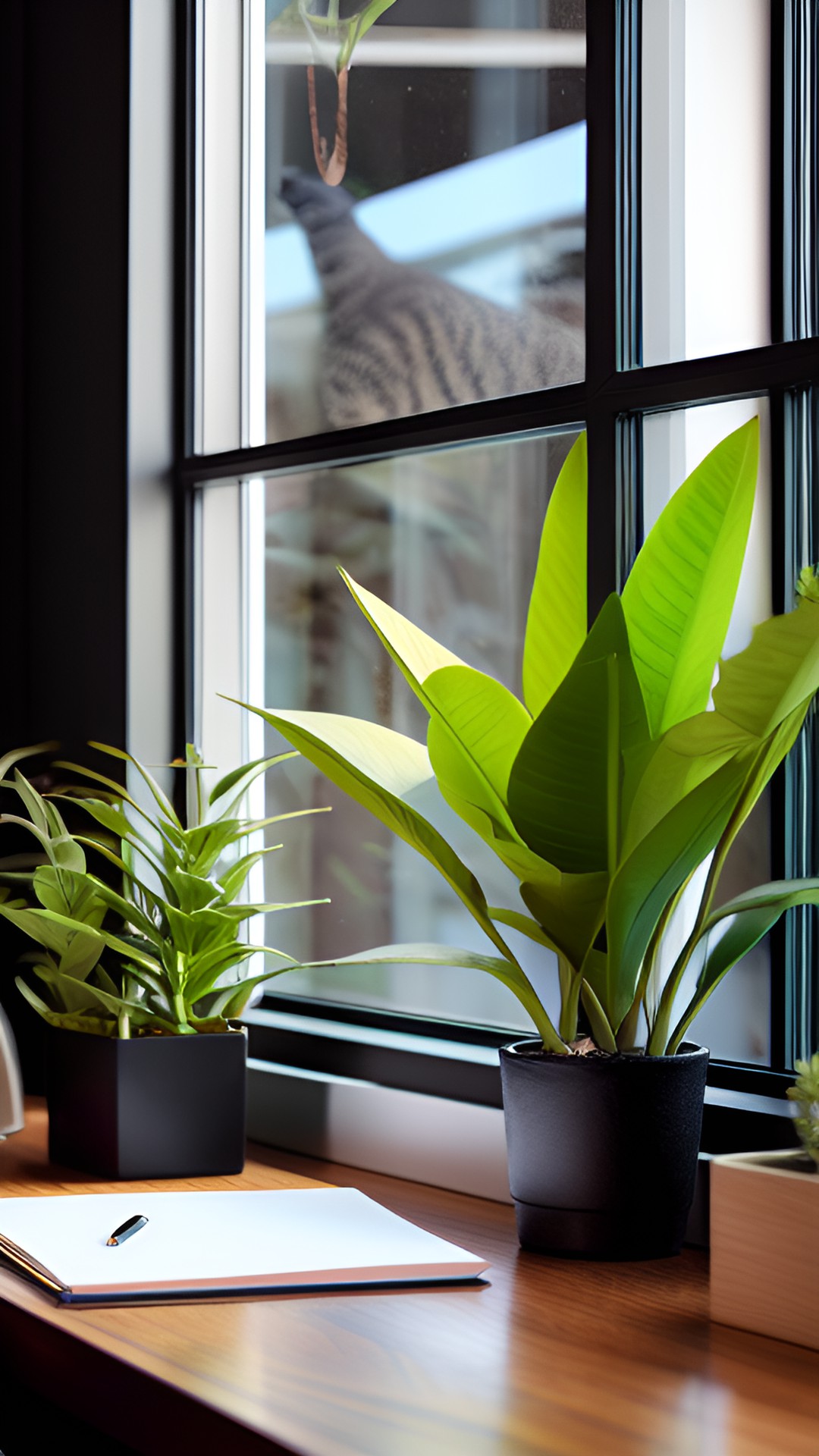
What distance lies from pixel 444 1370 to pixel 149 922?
0.62m

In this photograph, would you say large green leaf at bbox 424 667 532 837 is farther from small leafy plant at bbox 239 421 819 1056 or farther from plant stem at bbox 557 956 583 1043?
plant stem at bbox 557 956 583 1043

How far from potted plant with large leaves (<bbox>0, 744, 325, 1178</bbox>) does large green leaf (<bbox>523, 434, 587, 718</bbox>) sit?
365mm

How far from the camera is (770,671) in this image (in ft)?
2.81

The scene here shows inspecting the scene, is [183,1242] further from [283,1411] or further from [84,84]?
[84,84]

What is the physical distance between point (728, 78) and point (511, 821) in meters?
0.66

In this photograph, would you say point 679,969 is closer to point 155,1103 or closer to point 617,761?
point 617,761

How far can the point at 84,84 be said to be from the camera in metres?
1.77

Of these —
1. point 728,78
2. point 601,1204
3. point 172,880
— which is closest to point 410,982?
point 172,880

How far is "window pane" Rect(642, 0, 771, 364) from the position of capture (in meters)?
1.18

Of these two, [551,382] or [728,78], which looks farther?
[551,382]

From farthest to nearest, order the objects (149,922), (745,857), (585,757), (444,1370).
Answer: (149,922)
(745,857)
(585,757)
(444,1370)

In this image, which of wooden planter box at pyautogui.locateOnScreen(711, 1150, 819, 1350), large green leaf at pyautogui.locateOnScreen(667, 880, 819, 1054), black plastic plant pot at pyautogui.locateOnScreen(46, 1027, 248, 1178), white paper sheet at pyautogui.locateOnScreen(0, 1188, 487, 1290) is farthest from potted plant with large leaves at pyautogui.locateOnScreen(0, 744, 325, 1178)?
wooden planter box at pyautogui.locateOnScreen(711, 1150, 819, 1350)

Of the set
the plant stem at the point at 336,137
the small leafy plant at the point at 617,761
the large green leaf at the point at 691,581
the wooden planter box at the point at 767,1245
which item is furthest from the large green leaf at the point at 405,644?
the plant stem at the point at 336,137

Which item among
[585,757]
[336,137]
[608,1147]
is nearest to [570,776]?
[585,757]
